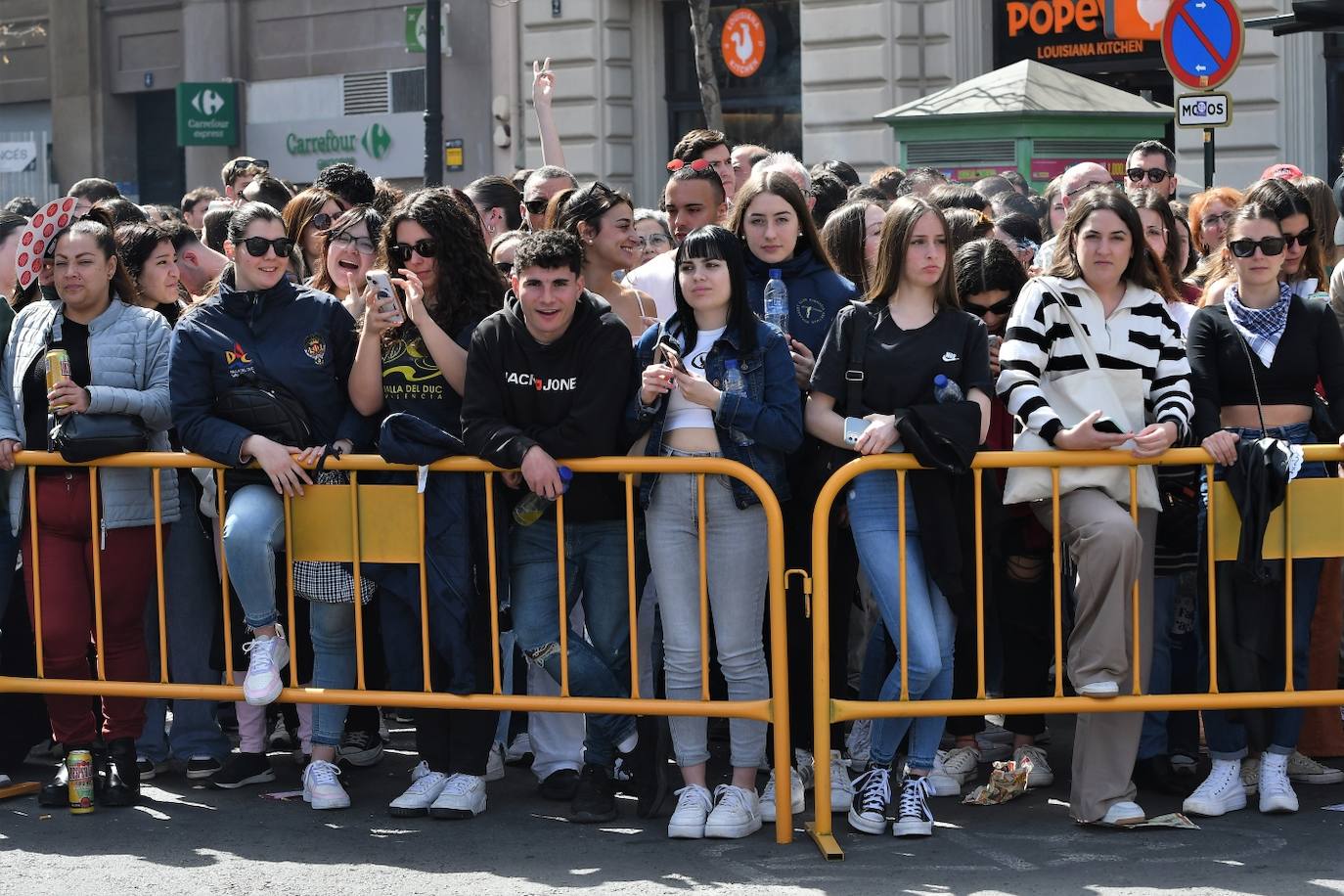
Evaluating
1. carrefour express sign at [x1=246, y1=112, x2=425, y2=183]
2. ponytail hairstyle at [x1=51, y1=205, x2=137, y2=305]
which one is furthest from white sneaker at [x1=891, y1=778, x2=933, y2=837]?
carrefour express sign at [x1=246, y1=112, x2=425, y2=183]

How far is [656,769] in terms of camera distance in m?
6.60

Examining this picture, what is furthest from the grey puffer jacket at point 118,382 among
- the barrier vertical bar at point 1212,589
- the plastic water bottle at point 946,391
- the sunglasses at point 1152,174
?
the sunglasses at point 1152,174

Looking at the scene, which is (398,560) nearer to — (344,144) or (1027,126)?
(1027,126)

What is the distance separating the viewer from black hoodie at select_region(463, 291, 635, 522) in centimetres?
636

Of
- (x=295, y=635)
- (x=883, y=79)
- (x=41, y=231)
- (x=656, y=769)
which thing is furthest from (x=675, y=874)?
(x=883, y=79)

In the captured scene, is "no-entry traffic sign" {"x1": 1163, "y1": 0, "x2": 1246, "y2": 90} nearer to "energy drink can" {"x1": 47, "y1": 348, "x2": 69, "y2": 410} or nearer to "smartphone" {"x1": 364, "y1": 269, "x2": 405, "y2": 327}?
"smartphone" {"x1": 364, "y1": 269, "x2": 405, "y2": 327}

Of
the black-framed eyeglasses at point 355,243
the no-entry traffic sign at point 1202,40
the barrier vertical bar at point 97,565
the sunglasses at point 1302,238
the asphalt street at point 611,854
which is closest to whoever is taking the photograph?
the asphalt street at point 611,854

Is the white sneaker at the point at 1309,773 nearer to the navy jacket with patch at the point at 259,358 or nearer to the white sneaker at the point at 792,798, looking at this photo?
the white sneaker at the point at 792,798

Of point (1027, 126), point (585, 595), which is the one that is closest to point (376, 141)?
point (1027, 126)

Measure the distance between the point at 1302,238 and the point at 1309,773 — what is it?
6.45 ft

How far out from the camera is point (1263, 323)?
6508mm

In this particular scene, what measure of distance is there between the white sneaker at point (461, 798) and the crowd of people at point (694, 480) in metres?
0.02

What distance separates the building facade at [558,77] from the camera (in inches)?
749

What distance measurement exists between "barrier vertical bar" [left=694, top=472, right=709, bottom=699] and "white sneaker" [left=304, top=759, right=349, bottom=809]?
54.7 inches
